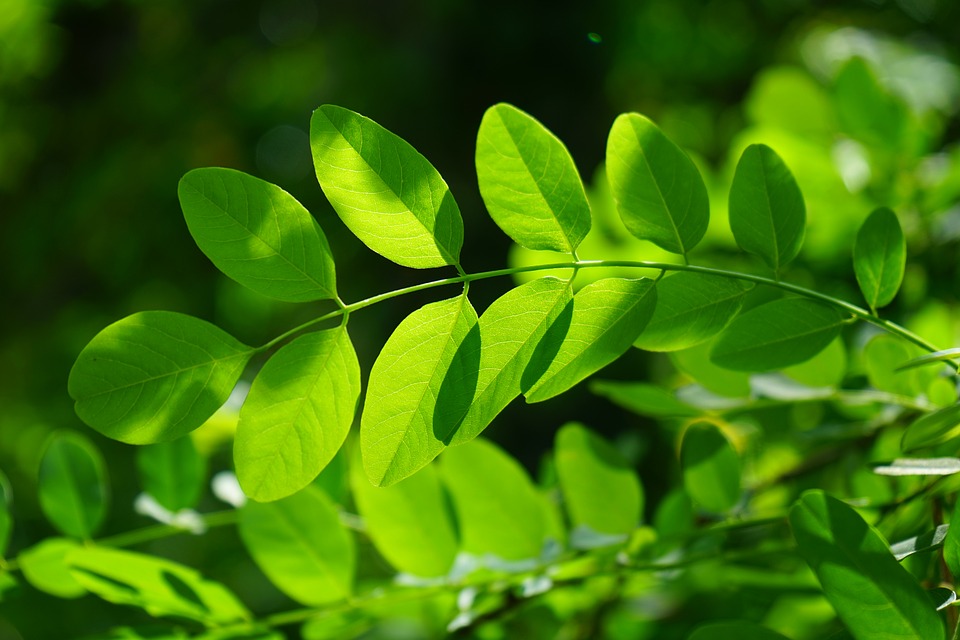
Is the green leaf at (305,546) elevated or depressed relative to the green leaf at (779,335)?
depressed

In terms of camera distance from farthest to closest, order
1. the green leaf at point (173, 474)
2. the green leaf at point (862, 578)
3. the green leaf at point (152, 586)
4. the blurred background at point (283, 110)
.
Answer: the blurred background at point (283, 110)
the green leaf at point (173, 474)
the green leaf at point (152, 586)
the green leaf at point (862, 578)

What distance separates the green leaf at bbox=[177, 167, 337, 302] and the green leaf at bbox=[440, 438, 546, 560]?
0.56ft

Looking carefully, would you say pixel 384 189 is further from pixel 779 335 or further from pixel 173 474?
pixel 173 474

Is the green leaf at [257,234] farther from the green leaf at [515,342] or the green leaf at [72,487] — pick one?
the green leaf at [72,487]

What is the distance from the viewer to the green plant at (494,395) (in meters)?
0.29

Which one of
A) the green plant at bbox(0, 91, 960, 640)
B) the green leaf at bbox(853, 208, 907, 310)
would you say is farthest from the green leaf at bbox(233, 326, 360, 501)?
the green leaf at bbox(853, 208, 907, 310)

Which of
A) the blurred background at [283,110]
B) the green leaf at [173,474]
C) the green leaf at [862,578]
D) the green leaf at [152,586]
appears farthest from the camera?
the blurred background at [283,110]

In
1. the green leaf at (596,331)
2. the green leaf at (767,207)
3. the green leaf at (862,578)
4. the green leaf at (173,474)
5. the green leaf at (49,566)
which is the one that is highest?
the green leaf at (767,207)

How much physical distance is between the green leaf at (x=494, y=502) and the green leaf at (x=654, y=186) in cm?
17

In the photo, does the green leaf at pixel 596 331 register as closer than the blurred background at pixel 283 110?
Yes

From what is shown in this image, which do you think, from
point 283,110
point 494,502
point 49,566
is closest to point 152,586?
point 49,566

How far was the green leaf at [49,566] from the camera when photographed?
1.40 ft

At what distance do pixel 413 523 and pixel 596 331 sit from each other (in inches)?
7.8

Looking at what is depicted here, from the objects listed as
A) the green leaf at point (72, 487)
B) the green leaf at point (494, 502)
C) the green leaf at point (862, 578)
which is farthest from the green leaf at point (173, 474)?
the green leaf at point (862, 578)
